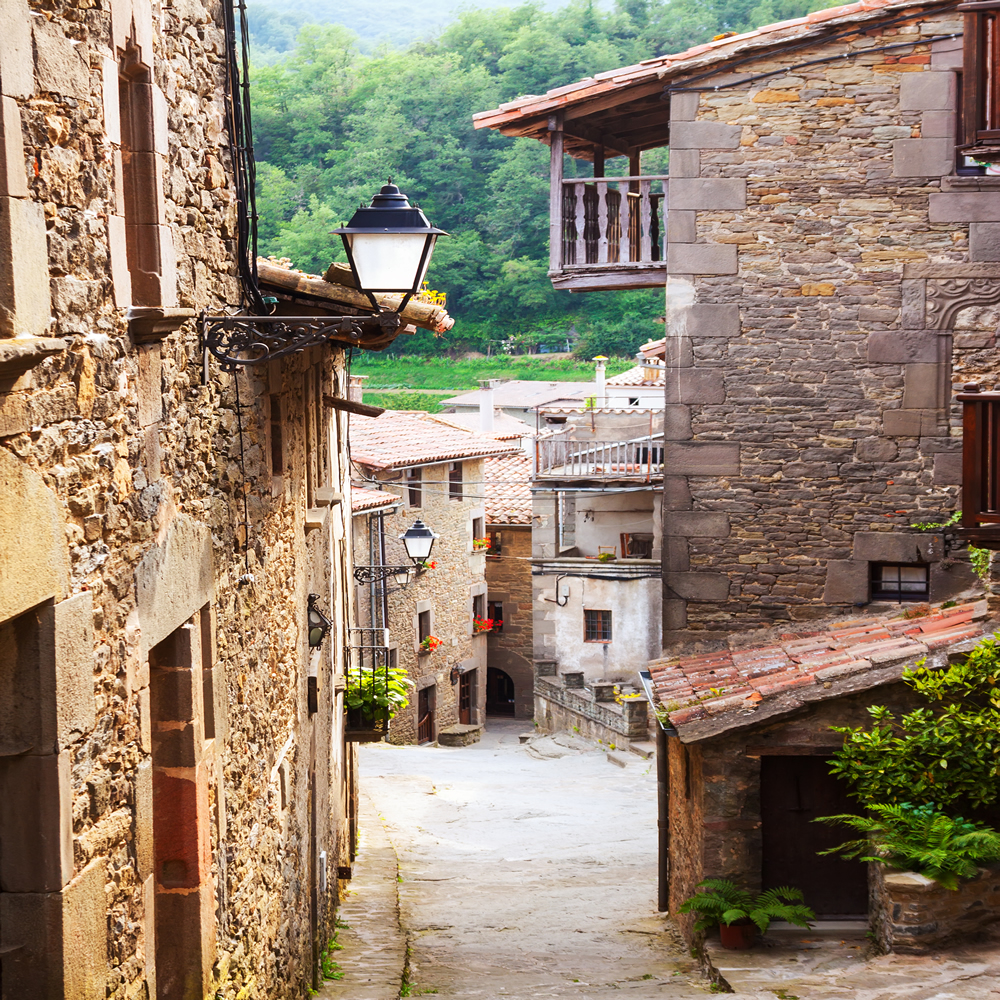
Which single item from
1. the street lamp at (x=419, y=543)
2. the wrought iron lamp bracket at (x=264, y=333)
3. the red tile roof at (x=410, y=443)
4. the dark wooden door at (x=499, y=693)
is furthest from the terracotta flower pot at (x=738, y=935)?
the dark wooden door at (x=499, y=693)

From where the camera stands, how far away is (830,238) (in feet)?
33.5

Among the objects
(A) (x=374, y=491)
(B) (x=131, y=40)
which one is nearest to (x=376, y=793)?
(A) (x=374, y=491)

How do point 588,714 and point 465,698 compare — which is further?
point 465,698

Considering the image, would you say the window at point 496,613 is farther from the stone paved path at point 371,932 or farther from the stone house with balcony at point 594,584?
the stone paved path at point 371,932

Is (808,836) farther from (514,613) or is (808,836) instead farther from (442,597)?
(514,613)

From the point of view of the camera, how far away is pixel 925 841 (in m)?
7.10

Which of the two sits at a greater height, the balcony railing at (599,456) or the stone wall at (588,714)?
the balcony railing at (599,456)

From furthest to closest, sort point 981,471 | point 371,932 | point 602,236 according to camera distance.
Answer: point 602,236
point 371,932
point 981,471

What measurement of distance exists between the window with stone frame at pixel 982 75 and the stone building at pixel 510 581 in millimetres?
23860

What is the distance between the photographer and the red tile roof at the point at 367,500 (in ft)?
68.0

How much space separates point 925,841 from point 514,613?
25.3 meters

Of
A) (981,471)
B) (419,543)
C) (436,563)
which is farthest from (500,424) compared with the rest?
(981,471)

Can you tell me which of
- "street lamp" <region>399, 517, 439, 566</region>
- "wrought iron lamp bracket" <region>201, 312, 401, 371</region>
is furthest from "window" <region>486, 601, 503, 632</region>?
"wrought iron lamp bracket" <region>201, 312, 401, 371</region>

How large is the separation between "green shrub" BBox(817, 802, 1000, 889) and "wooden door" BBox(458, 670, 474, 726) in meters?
23.2
